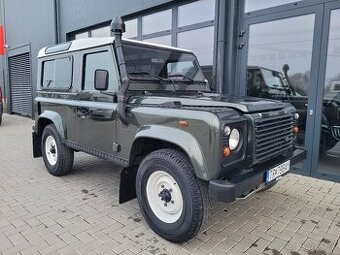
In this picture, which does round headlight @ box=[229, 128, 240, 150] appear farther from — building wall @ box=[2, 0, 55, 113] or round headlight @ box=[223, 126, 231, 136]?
building wall @ box=[2, 0, 55, 113]

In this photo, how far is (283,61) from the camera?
17.7 feet

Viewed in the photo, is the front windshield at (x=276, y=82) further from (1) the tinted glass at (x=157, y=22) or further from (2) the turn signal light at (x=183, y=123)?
(2) the turn signal light at (x=183, y=123)

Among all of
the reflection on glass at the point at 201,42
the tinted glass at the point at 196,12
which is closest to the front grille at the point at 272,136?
the reflection on glass at the point at 201,42

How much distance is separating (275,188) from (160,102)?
7.98ft

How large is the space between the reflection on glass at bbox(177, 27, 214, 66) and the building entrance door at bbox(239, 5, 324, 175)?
88 centimetres

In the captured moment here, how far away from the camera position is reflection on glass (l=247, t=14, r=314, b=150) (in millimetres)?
5125

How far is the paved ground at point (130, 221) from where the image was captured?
298 cm

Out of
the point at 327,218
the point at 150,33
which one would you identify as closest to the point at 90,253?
the point at 327,218

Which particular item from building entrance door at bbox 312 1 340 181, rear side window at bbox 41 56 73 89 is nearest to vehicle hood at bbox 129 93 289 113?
rear side window at bbox 41 56 73 89

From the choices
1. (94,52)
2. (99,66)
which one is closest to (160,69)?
(99,66)

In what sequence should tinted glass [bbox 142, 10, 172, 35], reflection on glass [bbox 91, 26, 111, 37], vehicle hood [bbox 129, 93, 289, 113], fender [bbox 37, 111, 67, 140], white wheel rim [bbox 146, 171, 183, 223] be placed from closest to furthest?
vehicle hood [bbox 129, 93, 289, 113] < white wheel rim [bbox 146, 171, 183, 223] < fender [bbox 37, 111, 67, 140] < tinted glass [bbox 142, 10, 172, 35] < reflection on glass [bbox 91, 26, 111, 37]

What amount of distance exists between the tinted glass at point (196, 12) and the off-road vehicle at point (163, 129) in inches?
85.9

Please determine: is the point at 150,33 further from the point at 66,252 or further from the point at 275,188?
the point at 66,252

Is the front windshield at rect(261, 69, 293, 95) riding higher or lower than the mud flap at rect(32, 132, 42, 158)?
higher
